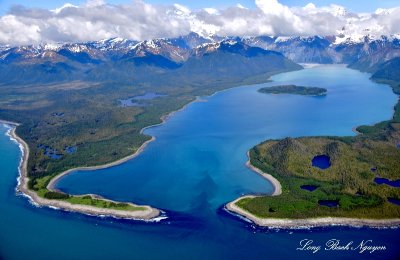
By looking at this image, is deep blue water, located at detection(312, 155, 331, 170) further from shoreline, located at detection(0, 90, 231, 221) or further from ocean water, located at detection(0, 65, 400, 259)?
shoreline, located at detection(0, 90, 231, 221)

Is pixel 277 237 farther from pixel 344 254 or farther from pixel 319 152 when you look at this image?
pixel 319 152

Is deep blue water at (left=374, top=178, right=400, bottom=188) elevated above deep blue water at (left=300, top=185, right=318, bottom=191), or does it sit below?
above

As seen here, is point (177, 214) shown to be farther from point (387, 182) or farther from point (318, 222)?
point (387, 182)

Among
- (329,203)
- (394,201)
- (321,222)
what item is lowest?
(321,222)

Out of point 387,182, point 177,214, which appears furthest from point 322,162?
point 177,214

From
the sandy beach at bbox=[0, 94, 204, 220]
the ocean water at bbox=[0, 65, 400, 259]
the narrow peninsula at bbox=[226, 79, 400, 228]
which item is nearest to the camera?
the ocean water at bbox=[0, 65, 400, 259]

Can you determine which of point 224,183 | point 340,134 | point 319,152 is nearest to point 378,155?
point 319,152

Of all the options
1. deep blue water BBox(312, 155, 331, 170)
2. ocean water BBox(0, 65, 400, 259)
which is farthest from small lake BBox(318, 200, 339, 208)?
deep blue water BBox(312, 155, 331, 170)
